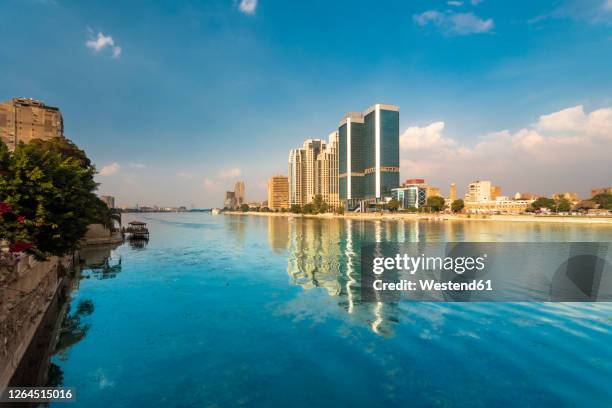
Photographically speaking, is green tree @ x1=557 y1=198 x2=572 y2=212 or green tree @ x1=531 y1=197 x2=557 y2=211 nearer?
green tree @ x1=557 y1=198 x2=572 y2=212

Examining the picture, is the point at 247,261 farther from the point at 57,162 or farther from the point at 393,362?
the point at 393,362

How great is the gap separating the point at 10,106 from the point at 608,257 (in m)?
119

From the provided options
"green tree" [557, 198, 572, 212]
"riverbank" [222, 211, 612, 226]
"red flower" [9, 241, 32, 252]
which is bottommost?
"riverbank" [222, 211, 612, 226]

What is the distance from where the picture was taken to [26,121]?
A: 73.8 metres

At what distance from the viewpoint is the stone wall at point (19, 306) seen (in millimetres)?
12094

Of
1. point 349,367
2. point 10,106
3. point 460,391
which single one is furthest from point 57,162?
point 10,106

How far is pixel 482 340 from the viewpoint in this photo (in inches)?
685

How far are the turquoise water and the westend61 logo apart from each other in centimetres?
237

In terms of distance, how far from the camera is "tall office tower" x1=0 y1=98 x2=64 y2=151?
71625 mm

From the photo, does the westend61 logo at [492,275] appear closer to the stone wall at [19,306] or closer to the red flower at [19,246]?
the stone wall at [19,306]

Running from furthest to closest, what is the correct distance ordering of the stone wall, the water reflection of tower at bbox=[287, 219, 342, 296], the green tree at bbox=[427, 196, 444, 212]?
the green tree at bbox=[427, 196, 444, 212], the water reflection of tower at bbox=[287, 219, 342, 296], the stone wall

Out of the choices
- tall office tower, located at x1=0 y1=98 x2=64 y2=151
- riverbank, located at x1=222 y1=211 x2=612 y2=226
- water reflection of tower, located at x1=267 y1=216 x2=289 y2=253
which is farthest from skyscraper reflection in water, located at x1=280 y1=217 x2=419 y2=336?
riverbank, located at x1=222 y1=211 x2=612 y2=226

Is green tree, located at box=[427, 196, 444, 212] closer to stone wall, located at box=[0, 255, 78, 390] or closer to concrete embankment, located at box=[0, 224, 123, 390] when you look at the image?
concrete embankment, located at box=[0, 224, 123, 390]

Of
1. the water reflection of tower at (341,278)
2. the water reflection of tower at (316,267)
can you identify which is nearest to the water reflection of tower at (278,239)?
the water reflection of tower at (316,267)
